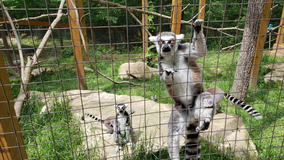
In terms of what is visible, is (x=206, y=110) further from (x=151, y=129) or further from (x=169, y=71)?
(x=151, y=129)

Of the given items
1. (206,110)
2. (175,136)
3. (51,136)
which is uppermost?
(206,110)

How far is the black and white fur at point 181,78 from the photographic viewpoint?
2179 mm

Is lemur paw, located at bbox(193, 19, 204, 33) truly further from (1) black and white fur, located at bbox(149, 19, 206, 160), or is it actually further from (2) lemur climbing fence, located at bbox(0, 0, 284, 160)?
(2) lemur climbing fence, located at bbox(0, 0, 284, 160)

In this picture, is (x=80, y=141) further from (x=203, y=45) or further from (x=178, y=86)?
(x=203, y=45)

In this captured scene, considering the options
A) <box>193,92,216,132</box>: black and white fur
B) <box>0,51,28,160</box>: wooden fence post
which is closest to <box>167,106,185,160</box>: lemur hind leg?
<box>193,92,216,132</box>: black and white fur

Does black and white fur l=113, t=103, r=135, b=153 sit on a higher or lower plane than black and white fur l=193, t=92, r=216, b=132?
lower

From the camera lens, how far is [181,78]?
2.37m

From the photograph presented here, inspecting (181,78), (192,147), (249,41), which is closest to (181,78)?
(181,78)

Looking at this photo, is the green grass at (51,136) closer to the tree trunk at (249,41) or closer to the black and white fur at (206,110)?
the black and white fur at (206,110)

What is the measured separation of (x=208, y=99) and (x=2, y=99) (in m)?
2.13

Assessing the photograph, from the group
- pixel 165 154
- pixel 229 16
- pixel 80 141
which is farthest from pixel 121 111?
pixel 229 16

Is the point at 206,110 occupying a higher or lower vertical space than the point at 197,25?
lower

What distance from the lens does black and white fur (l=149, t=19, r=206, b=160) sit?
7.15ft

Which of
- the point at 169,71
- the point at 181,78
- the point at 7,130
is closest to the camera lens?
the point at 7,130
